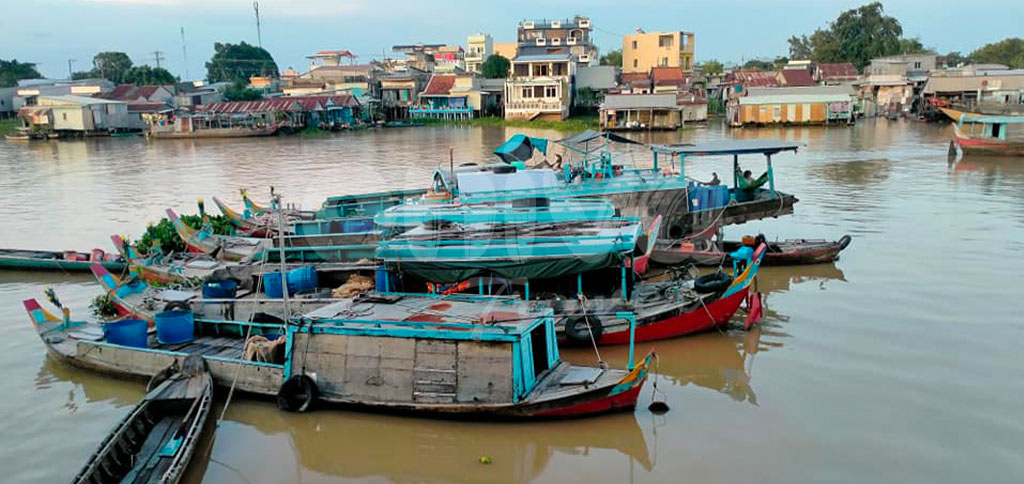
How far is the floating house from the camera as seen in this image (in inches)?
1828

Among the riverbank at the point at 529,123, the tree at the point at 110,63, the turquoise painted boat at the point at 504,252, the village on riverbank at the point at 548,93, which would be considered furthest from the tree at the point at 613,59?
the turquoise painted boat at the point at 504,252

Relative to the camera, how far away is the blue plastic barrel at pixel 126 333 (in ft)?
30.2

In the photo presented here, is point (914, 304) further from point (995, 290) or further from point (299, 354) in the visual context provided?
point (299, 354)

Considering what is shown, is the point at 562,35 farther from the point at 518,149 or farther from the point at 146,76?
the point at 518,149

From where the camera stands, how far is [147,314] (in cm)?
1027

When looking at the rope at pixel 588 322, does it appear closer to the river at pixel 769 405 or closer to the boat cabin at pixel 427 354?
the river at pixel 769 405

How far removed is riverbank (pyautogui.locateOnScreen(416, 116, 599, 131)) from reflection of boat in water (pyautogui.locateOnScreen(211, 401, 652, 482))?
3889cm

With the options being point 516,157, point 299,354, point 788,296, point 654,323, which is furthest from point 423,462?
point 516,157

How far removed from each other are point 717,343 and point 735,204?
4.77 meters

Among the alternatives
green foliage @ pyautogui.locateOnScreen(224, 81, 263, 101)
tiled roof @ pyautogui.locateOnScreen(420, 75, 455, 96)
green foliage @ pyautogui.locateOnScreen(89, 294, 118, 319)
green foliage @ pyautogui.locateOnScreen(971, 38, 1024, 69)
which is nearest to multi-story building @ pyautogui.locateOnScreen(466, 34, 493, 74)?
tiled roof @ pyautogui.locateOnScreen(420, 75, 455, 96)

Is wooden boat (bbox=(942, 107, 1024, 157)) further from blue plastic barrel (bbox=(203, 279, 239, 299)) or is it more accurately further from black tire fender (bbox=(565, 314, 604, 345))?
blue plastic barrel (bbox=(203, 279, 239, 299))

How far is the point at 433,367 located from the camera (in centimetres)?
770

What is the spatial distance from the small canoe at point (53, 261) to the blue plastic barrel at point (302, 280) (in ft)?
16.7

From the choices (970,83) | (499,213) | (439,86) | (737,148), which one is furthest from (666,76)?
(499,213)
